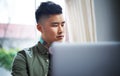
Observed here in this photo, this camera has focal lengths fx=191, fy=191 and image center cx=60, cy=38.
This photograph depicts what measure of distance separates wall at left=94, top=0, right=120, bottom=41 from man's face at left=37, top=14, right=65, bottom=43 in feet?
4.40

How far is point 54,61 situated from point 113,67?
7.0 inches

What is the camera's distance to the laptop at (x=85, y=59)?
54cm

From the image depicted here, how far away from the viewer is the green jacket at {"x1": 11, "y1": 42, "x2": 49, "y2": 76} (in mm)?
1015

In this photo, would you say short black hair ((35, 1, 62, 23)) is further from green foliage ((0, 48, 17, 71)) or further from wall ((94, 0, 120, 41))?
wall ((94, 0, 120, 41))

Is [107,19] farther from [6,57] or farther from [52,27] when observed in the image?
[52,27]

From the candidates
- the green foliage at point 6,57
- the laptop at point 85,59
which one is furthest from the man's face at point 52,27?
the green foliage at point 6,57

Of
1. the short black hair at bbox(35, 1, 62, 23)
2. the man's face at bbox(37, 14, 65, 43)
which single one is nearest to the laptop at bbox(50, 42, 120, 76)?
the man's face at bbox(37, 14, 65, 43)

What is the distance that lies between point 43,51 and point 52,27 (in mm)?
146

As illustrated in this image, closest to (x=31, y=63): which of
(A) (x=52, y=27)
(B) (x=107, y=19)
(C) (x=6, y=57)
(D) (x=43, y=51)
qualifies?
(D) (x=43, y=51)

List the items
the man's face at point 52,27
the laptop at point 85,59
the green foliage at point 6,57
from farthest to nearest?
the green foliage at point 6,57 < the man's face at point 52,27 < the laptop at point 85,59

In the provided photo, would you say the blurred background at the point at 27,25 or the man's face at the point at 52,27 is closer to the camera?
the man's face at the point at 52,27

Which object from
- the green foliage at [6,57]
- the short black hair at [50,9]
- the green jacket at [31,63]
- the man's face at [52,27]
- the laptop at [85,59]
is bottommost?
the green foliage at [6,57]

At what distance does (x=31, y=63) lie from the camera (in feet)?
3.37

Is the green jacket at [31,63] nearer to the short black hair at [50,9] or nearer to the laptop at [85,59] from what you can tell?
the short black hair at [50,9]
